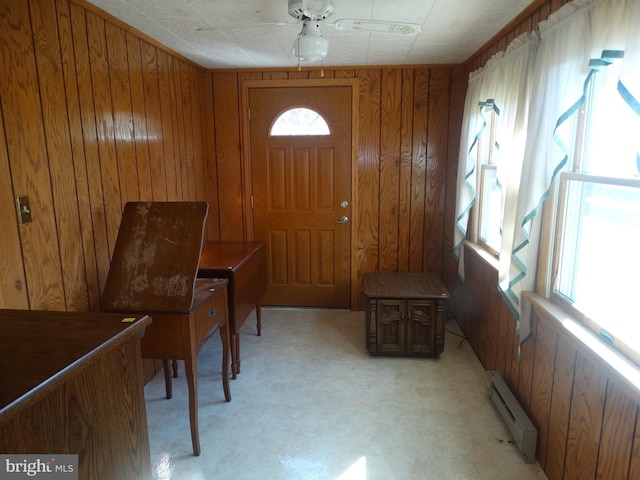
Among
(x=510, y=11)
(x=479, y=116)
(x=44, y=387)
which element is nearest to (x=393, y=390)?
(x=479, y=116)

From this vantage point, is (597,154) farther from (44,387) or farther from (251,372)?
(251,372)

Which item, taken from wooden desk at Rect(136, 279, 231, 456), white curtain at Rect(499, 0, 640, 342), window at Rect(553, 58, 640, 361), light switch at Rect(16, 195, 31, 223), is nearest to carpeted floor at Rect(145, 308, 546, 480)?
wooden desk at Rect(136, 279, 231, 456)

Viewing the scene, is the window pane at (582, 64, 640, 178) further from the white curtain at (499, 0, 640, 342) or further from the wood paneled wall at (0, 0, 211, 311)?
the wood paneled wall at (0, 0, 211, 311)

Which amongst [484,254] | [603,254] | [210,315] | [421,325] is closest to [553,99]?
[603,254]

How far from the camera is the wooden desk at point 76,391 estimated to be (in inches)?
34.6

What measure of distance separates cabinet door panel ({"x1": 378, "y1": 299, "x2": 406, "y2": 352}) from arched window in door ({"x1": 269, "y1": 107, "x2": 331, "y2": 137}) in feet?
5.52

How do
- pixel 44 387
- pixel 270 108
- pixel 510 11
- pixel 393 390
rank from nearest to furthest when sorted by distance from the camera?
pixel 44 387
pixel 510 11
pixel 393 390
pixel 270 108

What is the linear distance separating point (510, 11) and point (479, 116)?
0.74 meters

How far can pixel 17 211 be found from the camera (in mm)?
1736

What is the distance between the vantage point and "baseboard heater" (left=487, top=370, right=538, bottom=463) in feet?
6.45

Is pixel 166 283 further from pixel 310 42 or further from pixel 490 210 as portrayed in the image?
pixel 490 210

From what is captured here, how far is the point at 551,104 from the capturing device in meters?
1.81

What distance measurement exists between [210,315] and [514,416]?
64.3 inches

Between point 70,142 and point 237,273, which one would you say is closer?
point 70,142
